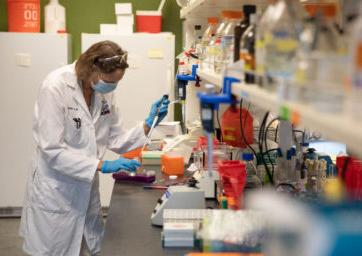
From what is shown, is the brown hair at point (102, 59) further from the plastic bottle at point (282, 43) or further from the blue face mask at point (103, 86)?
the plastic bottle at point (282, 43)

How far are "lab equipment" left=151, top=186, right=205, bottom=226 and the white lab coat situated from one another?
2.07ft

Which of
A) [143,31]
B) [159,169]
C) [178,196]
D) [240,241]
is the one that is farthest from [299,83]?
[143,31]

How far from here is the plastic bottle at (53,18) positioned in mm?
5039

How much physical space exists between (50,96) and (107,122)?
480mm

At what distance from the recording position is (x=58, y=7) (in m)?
5.09

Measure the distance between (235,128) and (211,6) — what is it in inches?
28.1

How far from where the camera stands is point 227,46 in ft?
6.61

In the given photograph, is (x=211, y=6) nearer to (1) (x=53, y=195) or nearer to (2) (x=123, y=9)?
(1) (x=53, y=195)

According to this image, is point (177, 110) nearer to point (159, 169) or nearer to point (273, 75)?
point (159, 169)

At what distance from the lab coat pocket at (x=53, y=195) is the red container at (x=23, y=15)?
2.44 meters

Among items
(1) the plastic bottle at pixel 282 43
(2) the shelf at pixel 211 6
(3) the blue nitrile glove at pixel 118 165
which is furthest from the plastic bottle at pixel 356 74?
(3) the blue nitrile glove at pixel 118 165

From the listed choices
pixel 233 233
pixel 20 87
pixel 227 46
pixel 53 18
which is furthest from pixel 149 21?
pixel 233 233

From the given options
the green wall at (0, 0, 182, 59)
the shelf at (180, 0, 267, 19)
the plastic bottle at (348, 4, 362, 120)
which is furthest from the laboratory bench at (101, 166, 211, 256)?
the green wall at (0, 0, 182, 59)

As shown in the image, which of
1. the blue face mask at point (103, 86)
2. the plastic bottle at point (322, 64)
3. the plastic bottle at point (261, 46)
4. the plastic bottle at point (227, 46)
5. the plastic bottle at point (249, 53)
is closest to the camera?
the plastic bottle at point (322, 64)
